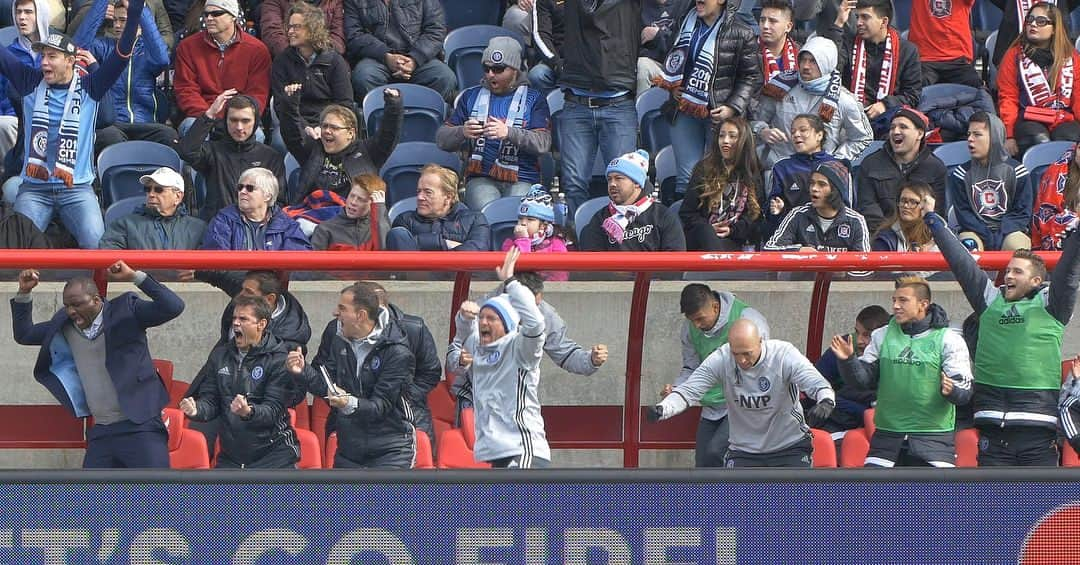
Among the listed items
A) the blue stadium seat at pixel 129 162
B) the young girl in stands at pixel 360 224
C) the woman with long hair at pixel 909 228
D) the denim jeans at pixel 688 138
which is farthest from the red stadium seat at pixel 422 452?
the blue stadium seat at pixel 129 162

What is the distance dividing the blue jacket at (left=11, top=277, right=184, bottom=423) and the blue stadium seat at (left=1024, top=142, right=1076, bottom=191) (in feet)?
20.6

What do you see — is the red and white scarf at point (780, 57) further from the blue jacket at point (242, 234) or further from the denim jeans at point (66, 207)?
the denim jeans at point (66, 207)

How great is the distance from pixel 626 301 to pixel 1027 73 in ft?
17.0

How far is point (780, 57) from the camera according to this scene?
38.6 ft

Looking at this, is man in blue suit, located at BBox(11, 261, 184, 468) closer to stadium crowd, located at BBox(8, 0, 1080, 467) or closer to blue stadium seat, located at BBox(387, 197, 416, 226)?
stadium crowd, located at BBox(8, 0, 1080, 467)

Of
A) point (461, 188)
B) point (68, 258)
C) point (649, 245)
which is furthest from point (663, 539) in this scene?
point (461, 188)

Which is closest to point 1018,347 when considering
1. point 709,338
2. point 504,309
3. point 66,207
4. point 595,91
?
point 709,338

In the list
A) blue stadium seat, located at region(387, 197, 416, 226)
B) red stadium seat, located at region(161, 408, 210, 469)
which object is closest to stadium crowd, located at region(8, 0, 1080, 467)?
Result: red stadium seat, located at region(161, 408, 210, 469)

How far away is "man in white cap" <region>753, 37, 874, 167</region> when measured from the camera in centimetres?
1123

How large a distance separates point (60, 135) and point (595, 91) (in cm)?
342

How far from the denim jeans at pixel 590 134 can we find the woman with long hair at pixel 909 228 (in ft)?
7.16

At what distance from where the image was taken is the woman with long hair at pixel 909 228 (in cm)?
981

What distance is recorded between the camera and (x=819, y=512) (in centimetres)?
563

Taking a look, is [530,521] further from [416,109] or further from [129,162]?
[416,109]
